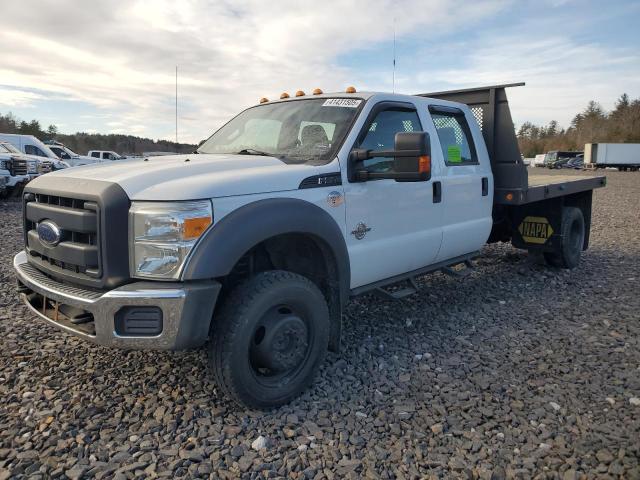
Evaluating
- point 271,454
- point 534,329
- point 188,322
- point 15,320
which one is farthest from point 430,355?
point 15,320

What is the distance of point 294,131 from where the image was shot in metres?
3.91

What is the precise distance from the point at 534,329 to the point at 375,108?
2.39 meters

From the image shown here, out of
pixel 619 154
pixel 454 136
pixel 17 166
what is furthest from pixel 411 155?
pixel 619 154

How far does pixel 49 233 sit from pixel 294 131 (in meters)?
1.82

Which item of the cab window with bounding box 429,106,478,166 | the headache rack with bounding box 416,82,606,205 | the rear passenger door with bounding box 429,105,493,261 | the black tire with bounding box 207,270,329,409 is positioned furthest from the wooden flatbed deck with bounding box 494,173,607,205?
the black tire with bounding box 207,270,329,409

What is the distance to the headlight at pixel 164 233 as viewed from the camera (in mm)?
2641

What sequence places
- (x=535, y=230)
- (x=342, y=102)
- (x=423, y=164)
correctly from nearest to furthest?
(x=423, y=164) < (x=342, y=102) < (x=535, y=230)

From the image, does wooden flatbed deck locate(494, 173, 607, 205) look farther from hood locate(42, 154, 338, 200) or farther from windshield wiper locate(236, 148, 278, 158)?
windshield wiper locate(236, 148, 278, 158)

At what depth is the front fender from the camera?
264 cm

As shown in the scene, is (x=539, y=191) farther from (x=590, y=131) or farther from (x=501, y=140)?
(x=590, y=131)

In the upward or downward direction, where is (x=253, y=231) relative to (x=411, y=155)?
downward

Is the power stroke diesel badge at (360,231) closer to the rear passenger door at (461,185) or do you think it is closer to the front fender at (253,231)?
the front fender at (253,231)

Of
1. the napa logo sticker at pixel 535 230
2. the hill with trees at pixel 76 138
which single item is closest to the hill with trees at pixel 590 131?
the hill with trees at pixel 76 138

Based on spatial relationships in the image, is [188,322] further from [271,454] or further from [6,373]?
[6,373]
